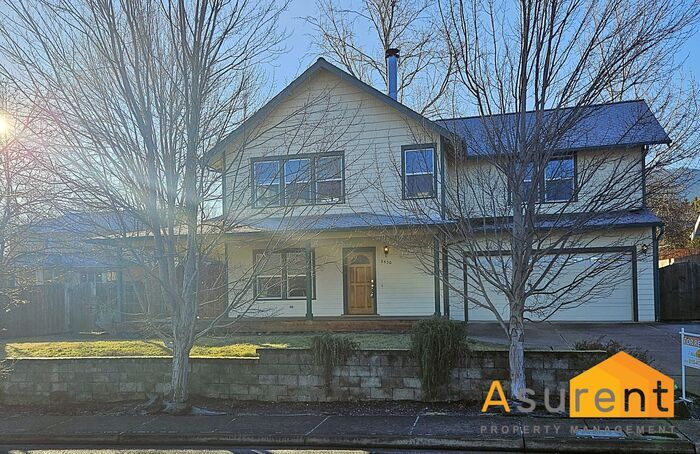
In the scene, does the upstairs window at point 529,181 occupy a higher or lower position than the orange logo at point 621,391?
higher

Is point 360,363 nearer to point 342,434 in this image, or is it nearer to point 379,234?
point 342,434

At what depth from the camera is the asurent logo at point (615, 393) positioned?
23.4ft

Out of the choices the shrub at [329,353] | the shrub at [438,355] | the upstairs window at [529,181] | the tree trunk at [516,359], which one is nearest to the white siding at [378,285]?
the shrub at [329,353]

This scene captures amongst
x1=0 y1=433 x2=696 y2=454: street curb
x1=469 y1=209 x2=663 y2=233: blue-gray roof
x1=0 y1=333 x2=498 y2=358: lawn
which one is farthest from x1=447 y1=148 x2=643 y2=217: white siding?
x1=0 y1=333 x2=498 y2=358: lawn

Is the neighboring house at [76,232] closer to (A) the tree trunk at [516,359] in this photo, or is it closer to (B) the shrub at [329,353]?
(B) the shrub at [329,353]

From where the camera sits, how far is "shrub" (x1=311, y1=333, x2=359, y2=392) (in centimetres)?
849

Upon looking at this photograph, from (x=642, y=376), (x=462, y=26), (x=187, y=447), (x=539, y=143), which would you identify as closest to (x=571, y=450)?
(x=642, y=376)

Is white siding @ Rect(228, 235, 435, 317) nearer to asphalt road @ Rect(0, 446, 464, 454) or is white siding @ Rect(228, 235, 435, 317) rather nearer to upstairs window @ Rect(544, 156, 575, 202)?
upstairs window @ Rect(544, 156, 575, 202)

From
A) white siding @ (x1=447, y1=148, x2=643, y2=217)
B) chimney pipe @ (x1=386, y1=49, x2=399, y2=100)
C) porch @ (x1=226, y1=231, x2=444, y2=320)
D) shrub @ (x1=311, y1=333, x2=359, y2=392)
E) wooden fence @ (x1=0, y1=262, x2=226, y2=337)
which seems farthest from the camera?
chimney pipe @ (x1=386, y1=49, x2=399, y2=100)

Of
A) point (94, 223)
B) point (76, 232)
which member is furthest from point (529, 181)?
point (76, 232)

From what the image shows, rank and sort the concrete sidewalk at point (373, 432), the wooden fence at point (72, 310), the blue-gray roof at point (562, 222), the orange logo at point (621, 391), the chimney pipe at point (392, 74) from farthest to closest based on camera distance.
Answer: the chimney pipe at point (392, 74)
the wooden fence at point (72, 310)
the blue-gray roof at point (562, 222)
the orange logo at point (621, 391)
the concrete sidewalk at point (373, 432)

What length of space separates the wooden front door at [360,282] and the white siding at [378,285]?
18cm

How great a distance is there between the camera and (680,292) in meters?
17.0

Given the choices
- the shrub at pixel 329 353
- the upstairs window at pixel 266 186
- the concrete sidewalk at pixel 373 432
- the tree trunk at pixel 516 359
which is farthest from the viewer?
the shrub at pixel 329 353
